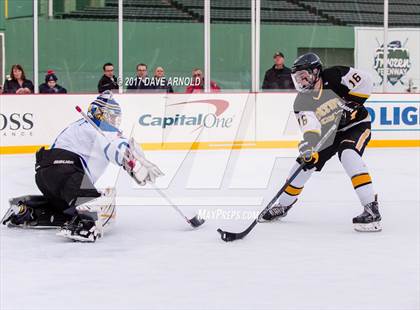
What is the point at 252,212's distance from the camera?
5691mm

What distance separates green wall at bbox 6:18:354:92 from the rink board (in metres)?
0.45

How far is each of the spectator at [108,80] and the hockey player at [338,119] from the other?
5198 millimetres

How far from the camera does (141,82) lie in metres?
10.1

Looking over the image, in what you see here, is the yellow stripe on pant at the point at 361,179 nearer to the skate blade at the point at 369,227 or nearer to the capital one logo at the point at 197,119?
the skate blade at the point at 369,227

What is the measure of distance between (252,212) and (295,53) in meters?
5.26

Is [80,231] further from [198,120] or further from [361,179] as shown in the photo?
[198,120]

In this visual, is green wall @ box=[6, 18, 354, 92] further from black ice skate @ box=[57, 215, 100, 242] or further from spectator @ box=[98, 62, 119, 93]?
black ice skate @ box=[57, 215, 100, 242]

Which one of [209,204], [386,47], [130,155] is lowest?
[209,204]

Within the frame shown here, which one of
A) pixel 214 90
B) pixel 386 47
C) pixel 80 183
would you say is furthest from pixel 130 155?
pixel 386 47

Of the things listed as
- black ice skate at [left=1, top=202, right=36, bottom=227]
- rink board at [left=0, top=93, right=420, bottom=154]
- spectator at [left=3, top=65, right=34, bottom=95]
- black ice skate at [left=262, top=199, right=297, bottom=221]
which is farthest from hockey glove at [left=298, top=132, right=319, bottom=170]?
spectator at [left=3, top=65, right=34, bottom=95]

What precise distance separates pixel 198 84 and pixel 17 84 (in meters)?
2.08

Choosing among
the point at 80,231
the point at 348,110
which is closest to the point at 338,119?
the point at 348,110

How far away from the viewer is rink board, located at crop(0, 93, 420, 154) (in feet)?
30.5

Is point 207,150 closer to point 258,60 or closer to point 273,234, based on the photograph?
point 258,60
